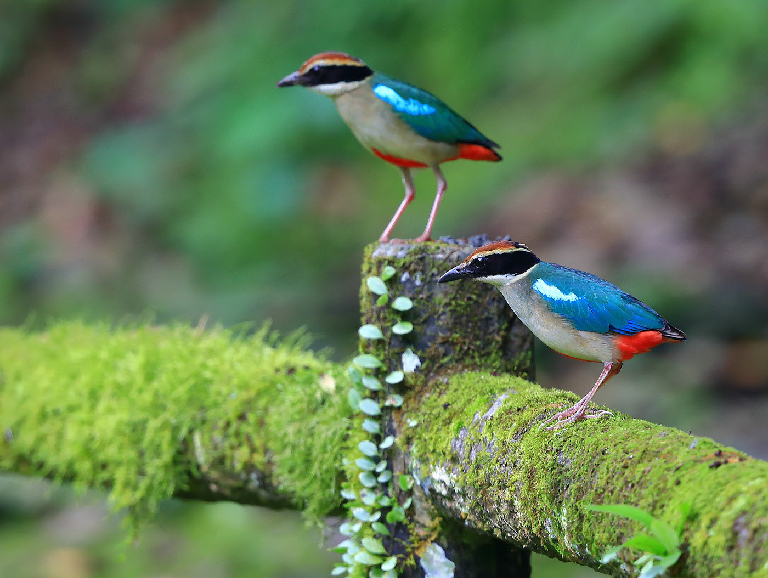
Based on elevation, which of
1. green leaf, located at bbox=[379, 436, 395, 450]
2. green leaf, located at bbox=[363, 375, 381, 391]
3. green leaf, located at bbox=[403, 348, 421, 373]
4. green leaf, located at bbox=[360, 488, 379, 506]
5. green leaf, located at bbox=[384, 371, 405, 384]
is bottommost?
green leaf, located at bbox=[360, 488, 379, 506]

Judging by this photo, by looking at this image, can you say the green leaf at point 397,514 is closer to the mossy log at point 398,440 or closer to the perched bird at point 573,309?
the mossy log at point 398,440

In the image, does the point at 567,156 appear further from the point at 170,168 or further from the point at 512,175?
the point at 170,168

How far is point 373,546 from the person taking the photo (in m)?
2.65

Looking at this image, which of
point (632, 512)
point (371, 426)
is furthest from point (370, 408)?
point (632, 512)

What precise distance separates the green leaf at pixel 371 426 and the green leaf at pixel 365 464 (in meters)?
0.09

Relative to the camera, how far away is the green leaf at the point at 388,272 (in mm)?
2695

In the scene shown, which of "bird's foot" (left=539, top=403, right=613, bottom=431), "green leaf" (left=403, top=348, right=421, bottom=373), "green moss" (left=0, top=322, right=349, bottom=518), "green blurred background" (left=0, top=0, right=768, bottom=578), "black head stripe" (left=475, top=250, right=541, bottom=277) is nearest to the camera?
"bird's foot" (left=539, top=403, right=613, bottom=431)

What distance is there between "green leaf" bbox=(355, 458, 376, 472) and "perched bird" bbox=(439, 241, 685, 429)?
2.09 feet

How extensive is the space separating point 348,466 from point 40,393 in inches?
62.5

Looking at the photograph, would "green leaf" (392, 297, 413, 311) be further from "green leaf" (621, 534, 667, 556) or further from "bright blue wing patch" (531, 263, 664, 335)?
"green leaf" (621, 534, 667, 556)

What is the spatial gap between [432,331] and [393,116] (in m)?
0.69

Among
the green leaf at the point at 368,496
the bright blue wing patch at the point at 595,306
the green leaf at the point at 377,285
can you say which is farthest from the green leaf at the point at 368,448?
the bright blue wing patch at the point at 595,306

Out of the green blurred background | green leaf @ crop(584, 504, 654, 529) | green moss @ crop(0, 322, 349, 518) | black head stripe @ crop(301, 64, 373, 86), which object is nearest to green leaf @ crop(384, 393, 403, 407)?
green moss @ crop(0, 322, 349, 518)

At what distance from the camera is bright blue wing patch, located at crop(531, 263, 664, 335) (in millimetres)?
2260
